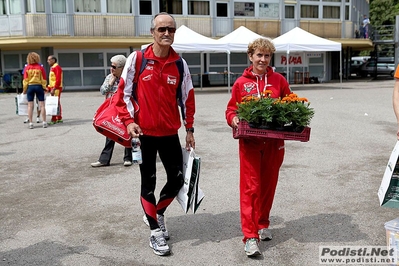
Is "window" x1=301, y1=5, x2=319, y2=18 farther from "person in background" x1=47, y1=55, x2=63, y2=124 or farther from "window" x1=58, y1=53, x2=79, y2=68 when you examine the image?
"person in background" x1=47, y1=55, x2=63, y2=124

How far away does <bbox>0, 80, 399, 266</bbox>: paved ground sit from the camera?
4.33m

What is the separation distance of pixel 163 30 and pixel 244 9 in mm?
29110

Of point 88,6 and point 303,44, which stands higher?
point 88,6

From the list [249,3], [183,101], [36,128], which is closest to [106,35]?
[249,3]

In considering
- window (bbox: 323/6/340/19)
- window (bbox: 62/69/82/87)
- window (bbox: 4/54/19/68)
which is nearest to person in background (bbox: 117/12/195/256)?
window (bbox: 62/69/82/87)

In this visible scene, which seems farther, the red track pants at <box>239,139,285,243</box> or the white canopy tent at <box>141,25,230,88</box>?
the white canopy tent at <box>141,25,230,88</box>

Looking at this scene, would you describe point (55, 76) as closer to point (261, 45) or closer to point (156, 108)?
point (156, 108)

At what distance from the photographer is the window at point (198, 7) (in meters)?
30.8

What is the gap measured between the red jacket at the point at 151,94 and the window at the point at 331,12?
107 feet

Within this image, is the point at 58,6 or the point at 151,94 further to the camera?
the point at 58,6

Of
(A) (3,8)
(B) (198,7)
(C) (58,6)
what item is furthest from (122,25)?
(A) (3,8)

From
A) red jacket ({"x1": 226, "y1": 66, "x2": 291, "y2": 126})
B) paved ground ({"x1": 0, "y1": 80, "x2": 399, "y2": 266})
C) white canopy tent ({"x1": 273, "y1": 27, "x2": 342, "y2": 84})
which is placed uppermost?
white canopy tent ({"x1": 273, "y1": 27, "x2": 342, "y2": 84})

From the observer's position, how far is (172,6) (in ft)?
99.7

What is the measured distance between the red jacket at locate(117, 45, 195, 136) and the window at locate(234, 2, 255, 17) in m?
28.6
